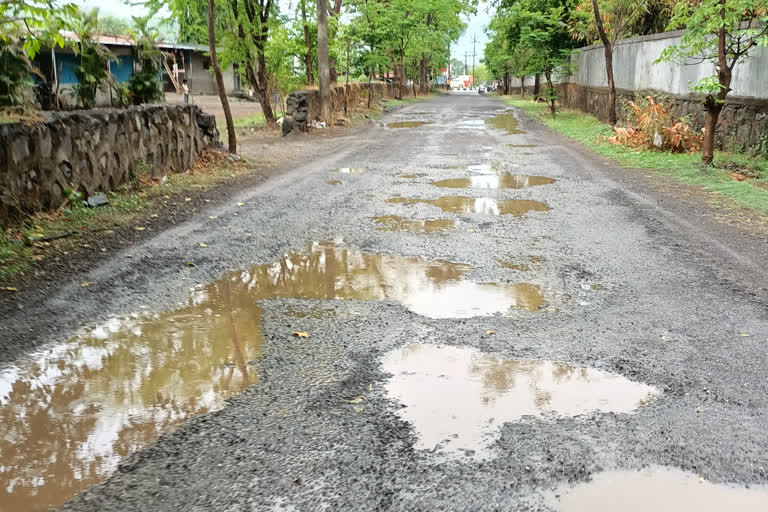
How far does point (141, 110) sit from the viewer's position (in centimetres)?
980

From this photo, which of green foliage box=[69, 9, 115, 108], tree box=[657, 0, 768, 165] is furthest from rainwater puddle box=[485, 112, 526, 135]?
green foliage box=[69, 9, 115, 108]

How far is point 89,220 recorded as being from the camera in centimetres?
739

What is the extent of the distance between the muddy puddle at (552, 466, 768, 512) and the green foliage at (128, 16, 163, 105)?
9668 millimetres

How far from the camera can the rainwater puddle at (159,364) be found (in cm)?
290

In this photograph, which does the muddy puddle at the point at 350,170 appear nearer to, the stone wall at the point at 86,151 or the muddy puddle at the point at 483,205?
the stone wall at the point at 86,151

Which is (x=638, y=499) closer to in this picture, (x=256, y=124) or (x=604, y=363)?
(x=604, y=363)

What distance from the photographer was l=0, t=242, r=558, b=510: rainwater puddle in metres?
2.90

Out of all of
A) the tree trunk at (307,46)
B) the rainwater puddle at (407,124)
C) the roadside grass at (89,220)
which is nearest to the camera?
the roadside grass at (89,220)

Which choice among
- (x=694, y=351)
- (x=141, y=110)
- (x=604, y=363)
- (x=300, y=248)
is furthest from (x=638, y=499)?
(x=141, y=110)

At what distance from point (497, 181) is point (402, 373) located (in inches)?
274

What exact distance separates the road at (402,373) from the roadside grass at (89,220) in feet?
2.45

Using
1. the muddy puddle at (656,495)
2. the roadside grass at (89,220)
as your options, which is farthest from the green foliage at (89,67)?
the muddy puddle at (656,495)

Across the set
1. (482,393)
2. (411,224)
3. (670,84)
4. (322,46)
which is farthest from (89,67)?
(670,84)

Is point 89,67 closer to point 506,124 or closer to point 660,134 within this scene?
point 660,134
